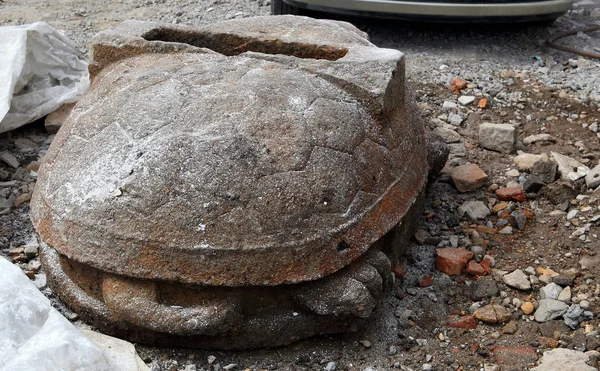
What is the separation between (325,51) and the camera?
10.5ft

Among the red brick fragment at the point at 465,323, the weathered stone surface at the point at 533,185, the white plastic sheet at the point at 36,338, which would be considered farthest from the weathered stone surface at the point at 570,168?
the white plastic sheet at the point at 36,338

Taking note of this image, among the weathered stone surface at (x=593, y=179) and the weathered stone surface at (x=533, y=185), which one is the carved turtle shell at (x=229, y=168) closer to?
the weathered stone surface at (x=533, y=185)

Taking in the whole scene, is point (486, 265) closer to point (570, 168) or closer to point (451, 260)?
point (451, 260)

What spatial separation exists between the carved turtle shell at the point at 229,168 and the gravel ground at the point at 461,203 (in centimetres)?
39

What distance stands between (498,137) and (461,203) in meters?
0.65

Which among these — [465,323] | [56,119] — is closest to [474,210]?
[465,323]

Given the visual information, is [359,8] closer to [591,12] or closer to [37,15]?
[591,12]

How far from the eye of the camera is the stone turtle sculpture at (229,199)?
8.18 ft

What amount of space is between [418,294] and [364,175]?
0.64 meters

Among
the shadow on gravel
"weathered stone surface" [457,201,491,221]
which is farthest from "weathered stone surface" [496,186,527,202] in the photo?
the shadow on gravel

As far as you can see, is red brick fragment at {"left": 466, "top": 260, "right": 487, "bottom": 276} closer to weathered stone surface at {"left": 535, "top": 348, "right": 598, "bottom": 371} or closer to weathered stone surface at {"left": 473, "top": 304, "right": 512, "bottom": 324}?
weathered stone surface at {"left": 473, "top": 304, "right": 512, "bottom": 324}

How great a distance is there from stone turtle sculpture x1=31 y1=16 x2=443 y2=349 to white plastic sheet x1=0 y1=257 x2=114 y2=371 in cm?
18

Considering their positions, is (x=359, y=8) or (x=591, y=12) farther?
(x=591, y=12)

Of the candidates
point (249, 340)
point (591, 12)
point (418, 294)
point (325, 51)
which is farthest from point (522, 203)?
point (591, 12)
